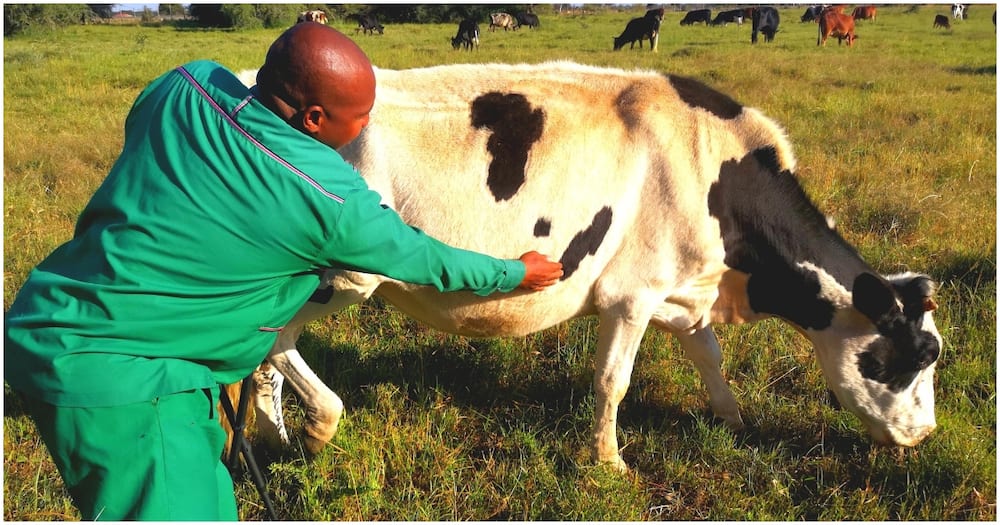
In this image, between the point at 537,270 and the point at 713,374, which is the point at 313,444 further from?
the point at 713,374

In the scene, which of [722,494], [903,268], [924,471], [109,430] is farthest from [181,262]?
[903,268]

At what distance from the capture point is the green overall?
208cm

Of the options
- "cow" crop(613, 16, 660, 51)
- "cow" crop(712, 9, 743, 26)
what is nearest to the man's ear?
"cow" crop(613, 16, 660, 51)

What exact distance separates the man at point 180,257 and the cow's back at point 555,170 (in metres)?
1.22

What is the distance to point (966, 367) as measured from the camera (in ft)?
15.0

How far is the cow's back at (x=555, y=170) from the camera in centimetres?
350

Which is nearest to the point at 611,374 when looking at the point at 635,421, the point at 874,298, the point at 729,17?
the point at 635,421

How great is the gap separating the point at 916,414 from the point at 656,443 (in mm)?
1270

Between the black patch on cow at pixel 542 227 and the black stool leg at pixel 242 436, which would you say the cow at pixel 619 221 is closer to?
the black patch on cow at pixel 542 227

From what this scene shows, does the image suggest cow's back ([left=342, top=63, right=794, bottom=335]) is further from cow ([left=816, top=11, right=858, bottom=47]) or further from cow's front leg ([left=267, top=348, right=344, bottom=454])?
cow ([left=816, top=11, right=858, bottom=47])

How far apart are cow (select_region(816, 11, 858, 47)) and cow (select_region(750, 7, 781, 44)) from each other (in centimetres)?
190

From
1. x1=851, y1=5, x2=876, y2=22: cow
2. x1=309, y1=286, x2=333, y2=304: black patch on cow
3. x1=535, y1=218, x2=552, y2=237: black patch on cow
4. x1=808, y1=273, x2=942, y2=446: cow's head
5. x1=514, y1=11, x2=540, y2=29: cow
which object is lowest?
x1=808, y1=273, x2=942, y2=446: cow's head

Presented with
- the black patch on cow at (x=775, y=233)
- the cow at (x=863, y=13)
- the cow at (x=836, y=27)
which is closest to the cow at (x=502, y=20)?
the cow at (x=863, y=13)

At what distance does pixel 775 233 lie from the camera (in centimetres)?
370
